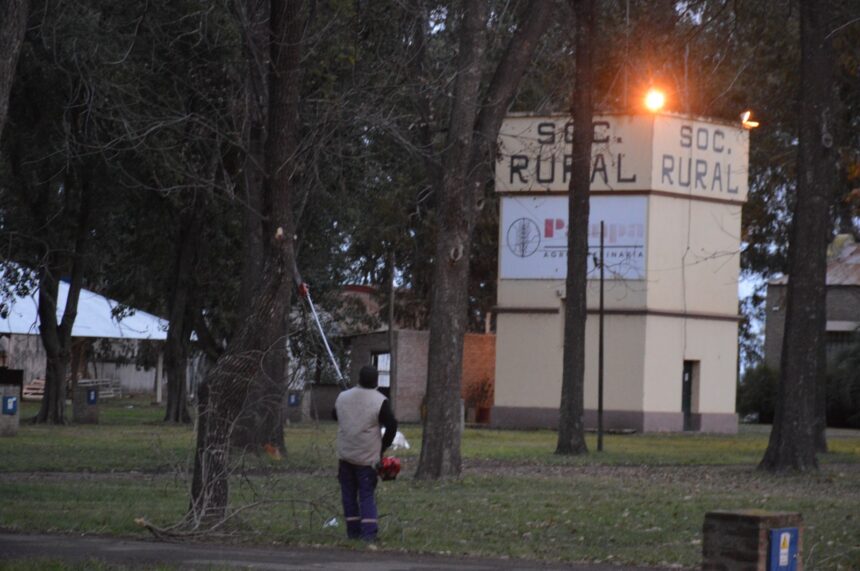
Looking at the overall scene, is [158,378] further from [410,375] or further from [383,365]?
[410,375]

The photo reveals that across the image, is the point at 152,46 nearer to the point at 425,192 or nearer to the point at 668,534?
the point at 425,192

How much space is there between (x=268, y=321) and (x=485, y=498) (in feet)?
16.3

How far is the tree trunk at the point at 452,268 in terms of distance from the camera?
21.7 m

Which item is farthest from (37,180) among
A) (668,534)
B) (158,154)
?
(668,534)

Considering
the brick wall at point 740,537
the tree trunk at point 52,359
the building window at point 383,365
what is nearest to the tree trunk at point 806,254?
the brick wall at point 740,537

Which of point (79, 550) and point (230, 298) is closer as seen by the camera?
point (79, 550)

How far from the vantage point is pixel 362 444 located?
1408 centimetres

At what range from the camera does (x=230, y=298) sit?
146 ft

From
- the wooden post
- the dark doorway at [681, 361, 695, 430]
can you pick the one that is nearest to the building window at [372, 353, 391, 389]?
the dark doorway at [681, 361, 695, 430]

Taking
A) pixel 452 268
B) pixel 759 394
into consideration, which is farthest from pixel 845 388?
pixel 452 268

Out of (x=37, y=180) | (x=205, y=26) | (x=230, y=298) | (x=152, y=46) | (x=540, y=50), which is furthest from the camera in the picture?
(x=230, y=298)

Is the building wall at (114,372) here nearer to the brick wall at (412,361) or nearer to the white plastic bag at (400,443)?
the brick wall at (412,361)

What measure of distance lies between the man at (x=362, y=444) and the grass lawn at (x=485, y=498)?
297 millimetres

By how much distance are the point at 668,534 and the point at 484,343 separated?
125 feet
